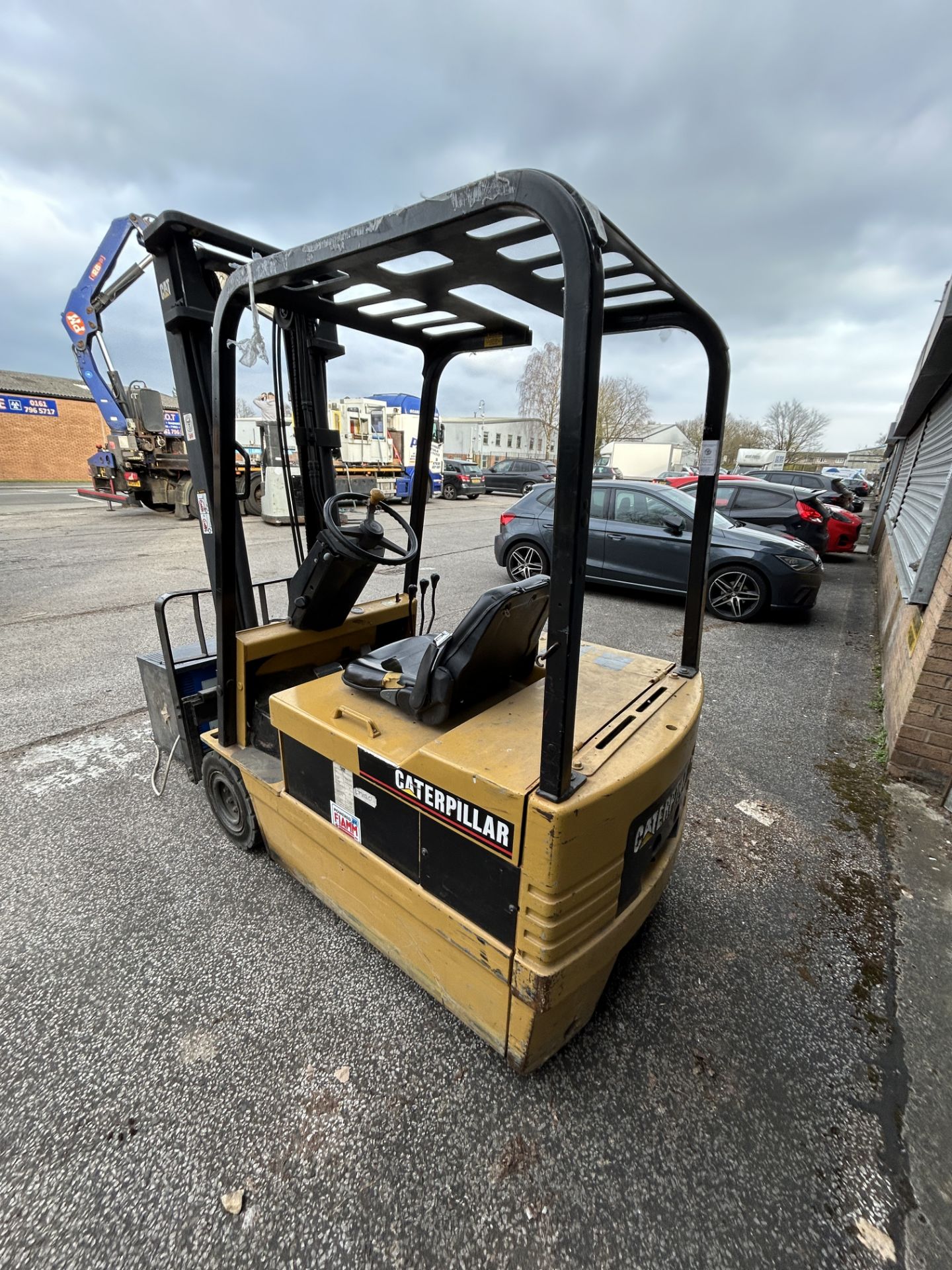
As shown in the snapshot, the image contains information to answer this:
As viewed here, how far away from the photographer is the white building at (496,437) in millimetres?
54719

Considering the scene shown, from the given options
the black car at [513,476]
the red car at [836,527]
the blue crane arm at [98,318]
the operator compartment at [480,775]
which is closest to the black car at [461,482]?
the black car at [513,476]

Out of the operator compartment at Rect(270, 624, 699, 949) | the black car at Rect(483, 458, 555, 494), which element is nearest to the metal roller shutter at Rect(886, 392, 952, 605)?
the operator compartment at Rect(270, 624, 699, 949)

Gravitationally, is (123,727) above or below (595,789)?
below

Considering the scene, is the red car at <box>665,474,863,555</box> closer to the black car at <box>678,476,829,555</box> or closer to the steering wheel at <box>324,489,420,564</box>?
the black car at <box>678,476,829,555</box>

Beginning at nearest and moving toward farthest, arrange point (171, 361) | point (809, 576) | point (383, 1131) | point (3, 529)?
point (383, 1131) → point (171, 361) → point (809, 576) → point (3, 529)

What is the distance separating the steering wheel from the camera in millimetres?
2189

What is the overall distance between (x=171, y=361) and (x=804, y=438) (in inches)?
2665

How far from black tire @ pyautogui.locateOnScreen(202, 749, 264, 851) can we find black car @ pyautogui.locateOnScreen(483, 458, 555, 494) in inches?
1023

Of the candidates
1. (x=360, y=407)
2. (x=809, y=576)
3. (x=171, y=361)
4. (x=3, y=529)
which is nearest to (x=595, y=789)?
(x=171, y=361)

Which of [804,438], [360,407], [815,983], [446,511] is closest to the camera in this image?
[815,983]

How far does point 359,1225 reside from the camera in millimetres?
1334

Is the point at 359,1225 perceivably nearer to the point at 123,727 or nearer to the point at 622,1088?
the point at 622,1088

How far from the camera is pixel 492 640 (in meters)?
1.73

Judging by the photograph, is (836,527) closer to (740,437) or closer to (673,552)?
(673,552)
